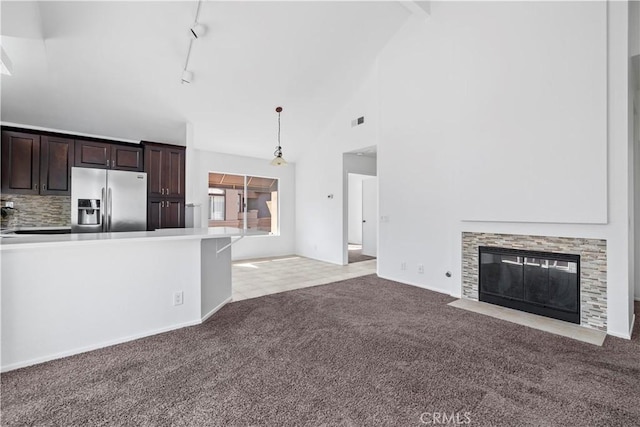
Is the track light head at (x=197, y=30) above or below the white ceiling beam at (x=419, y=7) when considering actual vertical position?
below

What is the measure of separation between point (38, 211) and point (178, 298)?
347 cm

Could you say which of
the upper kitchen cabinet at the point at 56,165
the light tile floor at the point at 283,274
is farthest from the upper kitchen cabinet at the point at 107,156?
the light tile floor at the point at 283,274

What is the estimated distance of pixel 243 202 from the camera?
274 inches

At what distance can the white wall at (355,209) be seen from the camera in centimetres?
988

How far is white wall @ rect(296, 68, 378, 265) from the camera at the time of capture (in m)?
5.47

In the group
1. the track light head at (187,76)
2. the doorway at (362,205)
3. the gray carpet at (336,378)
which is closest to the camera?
the gray carpet at (336,378)

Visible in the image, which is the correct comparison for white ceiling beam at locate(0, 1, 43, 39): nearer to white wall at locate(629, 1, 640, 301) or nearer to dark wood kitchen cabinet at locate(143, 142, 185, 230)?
dark wood kitchen cabinet at locate(143, 142, 185, 230)

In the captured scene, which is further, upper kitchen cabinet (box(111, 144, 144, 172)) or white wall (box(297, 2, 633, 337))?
upper kitchen cabinet (box(111, 144, 144, 172))

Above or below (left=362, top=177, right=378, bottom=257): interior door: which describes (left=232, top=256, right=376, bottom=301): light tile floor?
below

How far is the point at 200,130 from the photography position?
5430 mm

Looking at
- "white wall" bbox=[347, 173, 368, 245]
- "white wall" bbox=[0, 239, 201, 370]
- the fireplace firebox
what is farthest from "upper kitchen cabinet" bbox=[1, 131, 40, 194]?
"white wall" bbox=[347, 173, 368, 245]

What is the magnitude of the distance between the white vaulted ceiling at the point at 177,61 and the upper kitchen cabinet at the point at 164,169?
0.23m

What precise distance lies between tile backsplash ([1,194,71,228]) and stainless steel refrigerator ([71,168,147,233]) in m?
0.57

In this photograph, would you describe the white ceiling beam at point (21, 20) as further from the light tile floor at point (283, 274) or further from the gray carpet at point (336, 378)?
the light tile floor at point (283, 274)
